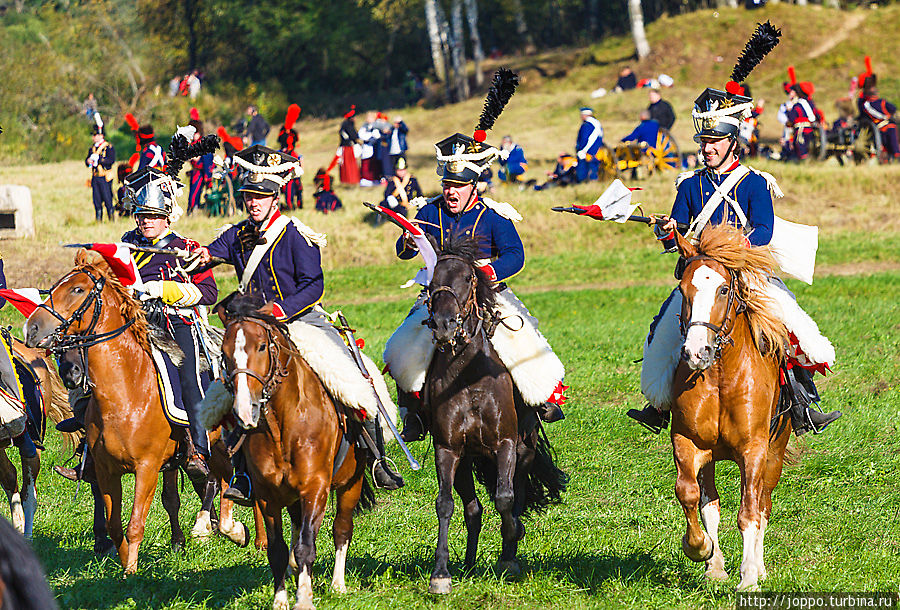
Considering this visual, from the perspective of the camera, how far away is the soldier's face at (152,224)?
367 inches

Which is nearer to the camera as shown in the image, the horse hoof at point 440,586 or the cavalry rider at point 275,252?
the horse hoof at point 440,586

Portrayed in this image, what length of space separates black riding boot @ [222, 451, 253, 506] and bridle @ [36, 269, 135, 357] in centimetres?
164

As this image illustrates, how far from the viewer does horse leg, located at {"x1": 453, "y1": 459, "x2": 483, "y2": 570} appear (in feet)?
28.1

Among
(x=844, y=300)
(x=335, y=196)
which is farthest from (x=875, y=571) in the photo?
(x=335, y=196)

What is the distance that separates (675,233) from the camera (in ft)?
25.3

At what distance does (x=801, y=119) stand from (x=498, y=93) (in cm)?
2568

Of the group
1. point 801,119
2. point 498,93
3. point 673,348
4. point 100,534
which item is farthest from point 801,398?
point 801,119

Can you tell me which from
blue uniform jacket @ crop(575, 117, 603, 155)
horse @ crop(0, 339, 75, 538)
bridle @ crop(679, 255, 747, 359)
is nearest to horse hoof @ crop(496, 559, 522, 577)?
bridle @ crop(679, 255, 747, 359)

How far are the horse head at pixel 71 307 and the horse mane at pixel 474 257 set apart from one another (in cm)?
269

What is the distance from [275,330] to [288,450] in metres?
0.82

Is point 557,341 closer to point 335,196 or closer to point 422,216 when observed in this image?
point 422,216

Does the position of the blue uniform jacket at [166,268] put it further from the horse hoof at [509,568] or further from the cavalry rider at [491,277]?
the horse hoof at [509,568]

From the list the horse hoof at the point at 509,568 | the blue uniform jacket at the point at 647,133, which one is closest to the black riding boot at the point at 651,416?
the horse hoof at the point at 509,568

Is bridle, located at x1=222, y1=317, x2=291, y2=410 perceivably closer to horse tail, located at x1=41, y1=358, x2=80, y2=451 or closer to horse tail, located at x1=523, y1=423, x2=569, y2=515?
horse tail, located at x1=523, y1=423, x2=569, y2=515
